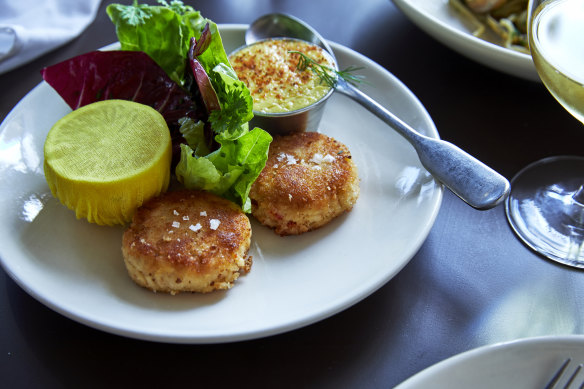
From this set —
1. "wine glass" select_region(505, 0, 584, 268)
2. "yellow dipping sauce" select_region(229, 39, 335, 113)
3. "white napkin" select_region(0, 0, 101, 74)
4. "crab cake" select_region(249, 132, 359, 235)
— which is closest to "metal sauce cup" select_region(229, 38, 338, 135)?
"yellow dipping sauce" select_region(229, 39, 335, 113)

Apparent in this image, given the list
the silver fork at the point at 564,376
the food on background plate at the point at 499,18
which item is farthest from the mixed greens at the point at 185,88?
the food on background plate at the point at 499,18

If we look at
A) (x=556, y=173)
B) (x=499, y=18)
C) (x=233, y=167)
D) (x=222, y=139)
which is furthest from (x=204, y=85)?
(x=499, y=18)

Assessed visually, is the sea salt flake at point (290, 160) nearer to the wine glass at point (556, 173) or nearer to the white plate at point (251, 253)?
the white plate at point (251, 253)

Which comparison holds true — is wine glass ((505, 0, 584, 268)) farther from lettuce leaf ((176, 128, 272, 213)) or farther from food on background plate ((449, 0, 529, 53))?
lettuce leaf ((176, 128, 272, 213))

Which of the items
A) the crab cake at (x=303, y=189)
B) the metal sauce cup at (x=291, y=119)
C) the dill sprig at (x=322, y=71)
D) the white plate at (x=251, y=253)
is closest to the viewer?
the white plate at (x=251, y=253)

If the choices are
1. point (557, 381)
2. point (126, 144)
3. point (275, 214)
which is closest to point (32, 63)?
point (126, 144)

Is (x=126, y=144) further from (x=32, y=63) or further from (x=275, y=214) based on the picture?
(x=32, y=63)

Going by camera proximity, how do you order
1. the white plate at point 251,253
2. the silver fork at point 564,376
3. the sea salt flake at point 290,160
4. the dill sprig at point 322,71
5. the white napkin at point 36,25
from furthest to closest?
1. the white napkin at point 36,25
2. the dill sprig at point 322,71
3. the sea salt flake at point 290,160
4. the white plate at point 251,253
5. the silver fork at point 564,376
